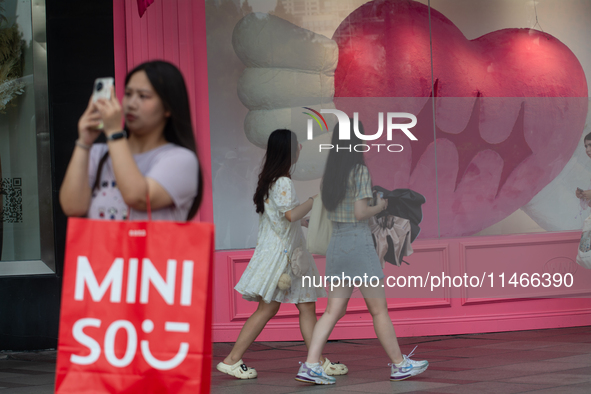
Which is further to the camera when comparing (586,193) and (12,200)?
(586,193)

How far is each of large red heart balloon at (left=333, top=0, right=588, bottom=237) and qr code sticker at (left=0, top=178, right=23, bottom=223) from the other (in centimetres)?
337

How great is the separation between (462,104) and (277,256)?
318cm

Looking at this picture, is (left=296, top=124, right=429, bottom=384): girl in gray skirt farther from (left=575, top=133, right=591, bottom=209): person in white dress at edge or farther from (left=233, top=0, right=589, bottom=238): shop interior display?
(left=575, top=133, right=591, bottom=209): person in white dress at edge

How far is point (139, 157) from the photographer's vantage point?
211 centimetres

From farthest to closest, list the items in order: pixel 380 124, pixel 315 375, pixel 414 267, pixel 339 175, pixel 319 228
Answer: pixel 380 124, pixel 414 267, pixel 319 228, pixel 339 175, pixel 315 375

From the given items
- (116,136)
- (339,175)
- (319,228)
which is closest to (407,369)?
(319,228)

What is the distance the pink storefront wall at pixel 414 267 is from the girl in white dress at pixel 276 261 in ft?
5.35

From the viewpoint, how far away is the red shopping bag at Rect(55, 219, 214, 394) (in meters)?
1.94

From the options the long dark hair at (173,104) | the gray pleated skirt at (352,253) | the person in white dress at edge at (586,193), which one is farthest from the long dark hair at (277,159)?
the person in white dress at edge at (586,193)

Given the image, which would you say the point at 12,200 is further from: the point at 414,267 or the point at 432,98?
the point at 432,98

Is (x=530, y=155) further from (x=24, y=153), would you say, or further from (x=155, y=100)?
(x=155, y=100)

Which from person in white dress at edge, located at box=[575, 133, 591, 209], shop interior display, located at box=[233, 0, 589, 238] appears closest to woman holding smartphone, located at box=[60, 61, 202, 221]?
shop interior display, located at box=[233, 0, 589, 238]

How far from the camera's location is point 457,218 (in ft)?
22.3

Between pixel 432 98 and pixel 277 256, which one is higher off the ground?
pixel 432 98
